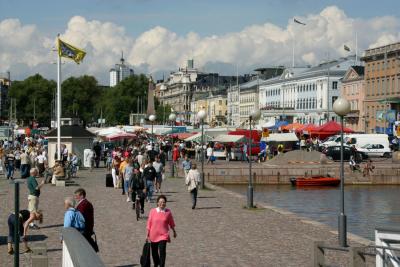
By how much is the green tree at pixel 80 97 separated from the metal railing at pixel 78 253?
17895cm

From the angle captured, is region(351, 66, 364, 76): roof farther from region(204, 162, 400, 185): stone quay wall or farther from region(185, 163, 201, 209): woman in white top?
region(185, 163, 201, 209): woman in white top

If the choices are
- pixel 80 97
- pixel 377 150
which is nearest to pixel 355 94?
pixel 377 150

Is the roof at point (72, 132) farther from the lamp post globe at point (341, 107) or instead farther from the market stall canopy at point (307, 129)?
the lamp post globe at point (341, 107)

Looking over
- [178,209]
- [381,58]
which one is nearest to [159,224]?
[178,209]

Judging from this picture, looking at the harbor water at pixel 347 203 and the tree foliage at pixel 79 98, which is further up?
the tree foliage at pixel 79 98

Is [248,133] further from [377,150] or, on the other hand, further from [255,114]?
[255,114]

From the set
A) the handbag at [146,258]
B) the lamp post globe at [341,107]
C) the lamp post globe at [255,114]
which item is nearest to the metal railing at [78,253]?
Answer: the handbag at [146,258]

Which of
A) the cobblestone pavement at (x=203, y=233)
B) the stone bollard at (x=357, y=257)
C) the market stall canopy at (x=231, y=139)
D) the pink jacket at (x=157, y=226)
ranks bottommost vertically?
the cobblestone pavement at (x=203, y=233)

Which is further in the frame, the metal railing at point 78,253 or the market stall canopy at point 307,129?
the market stall canopy at point 307,129

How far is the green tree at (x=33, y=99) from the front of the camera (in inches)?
7323

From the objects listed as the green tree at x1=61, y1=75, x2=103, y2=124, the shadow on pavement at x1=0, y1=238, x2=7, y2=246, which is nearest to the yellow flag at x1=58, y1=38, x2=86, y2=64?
the shadow on pavement at x1=0, y1=238, x2=7, y2=246

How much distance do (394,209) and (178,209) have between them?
1380 centimetres

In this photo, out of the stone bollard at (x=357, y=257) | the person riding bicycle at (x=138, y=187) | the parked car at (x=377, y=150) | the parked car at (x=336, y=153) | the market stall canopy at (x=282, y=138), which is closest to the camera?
the stone bollard at (x=357, y=257)

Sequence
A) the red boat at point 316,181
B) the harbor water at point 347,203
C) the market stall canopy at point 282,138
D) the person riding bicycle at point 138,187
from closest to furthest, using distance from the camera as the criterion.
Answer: the person riding bicycle at point 138,187
the harbor water at point 347,203
the red boat at point 316,181
the market stall canopy at point 282,138
